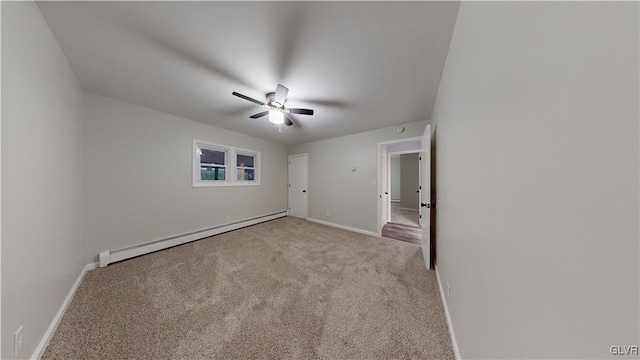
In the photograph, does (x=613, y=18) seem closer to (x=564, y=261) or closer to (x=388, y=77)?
(x=564, y=261)

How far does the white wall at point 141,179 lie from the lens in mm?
2307

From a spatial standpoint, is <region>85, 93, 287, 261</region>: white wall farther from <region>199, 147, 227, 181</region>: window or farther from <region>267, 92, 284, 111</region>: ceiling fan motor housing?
<region>267, 92, 284, 111</region>: ceiling fan motor housing

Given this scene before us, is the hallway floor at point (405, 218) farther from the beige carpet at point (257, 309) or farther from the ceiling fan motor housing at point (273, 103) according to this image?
the ceiling fan motor housing at point (273, 103)

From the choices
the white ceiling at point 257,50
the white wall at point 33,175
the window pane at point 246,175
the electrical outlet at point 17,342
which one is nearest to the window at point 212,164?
the window pane at point 246,175

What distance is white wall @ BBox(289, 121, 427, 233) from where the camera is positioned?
11.4 feet

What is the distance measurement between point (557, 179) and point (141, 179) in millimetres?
3974

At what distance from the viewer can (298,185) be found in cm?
474

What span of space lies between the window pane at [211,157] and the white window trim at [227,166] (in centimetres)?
8

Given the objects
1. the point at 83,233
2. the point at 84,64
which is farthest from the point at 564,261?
the point at 83,233

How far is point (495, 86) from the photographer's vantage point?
2.42 ft

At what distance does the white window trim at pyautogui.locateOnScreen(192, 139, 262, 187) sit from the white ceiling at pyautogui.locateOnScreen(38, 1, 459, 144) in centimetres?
97

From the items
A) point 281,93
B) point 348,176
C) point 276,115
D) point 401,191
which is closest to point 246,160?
point 276,115

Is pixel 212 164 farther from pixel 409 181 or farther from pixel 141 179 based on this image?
pixel 409 181

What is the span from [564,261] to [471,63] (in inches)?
41.5
